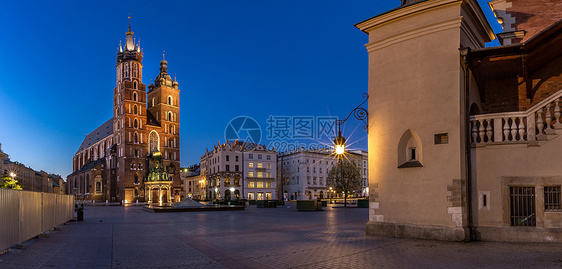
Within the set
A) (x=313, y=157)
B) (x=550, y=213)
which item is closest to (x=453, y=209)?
(x=550, y=213)

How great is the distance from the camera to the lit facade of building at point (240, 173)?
8850 centimetres

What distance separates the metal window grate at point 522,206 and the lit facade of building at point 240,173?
254 feet

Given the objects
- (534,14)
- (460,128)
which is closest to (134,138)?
(534,14)

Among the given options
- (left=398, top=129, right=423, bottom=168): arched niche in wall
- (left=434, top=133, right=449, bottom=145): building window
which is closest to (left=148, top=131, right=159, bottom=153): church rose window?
(left=398, top=129, right=423, bottom=168): arched niche in wall

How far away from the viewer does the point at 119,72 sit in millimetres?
90438

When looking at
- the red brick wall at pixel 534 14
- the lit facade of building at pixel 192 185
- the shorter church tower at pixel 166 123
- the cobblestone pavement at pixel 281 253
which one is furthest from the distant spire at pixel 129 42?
the red brick wall at pixel 534 14

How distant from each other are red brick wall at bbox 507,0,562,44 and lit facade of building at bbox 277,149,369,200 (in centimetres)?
7684

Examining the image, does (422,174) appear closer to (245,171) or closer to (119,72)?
(245,171)

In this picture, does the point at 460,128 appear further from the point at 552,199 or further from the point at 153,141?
the point at 153,141

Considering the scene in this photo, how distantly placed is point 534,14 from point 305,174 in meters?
80.8

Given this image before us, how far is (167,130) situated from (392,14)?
84.8 metres

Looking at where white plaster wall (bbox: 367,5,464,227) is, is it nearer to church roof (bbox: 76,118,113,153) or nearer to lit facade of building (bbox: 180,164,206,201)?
lit facade of building (bbox: 180,164,206,201)

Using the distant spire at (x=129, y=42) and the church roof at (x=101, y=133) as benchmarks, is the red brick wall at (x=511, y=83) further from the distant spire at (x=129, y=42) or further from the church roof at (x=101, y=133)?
the church roof at (x=101, y=133)

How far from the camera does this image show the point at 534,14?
16.0 meters
